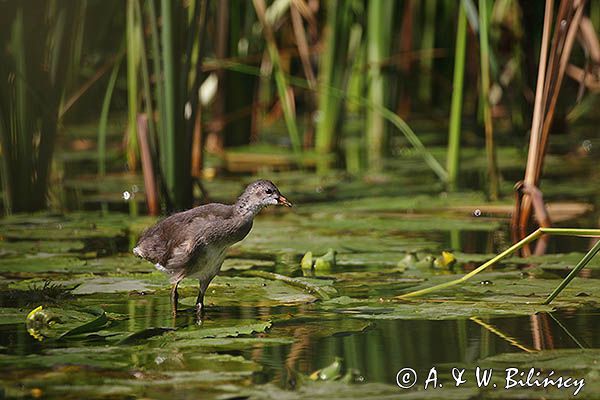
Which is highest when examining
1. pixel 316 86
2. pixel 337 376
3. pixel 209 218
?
pixel 316 86

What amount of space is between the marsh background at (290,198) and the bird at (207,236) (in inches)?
6.5

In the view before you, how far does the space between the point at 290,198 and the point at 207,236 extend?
3.15 m

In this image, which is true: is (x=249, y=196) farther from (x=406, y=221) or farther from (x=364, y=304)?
(x=406, y=221)

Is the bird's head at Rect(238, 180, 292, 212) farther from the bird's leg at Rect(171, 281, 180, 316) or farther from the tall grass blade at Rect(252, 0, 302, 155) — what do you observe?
the tall grass blade at Rect(252, 0, 302, 155)

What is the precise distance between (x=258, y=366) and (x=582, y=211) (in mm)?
3625

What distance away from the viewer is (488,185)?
800 centimetres

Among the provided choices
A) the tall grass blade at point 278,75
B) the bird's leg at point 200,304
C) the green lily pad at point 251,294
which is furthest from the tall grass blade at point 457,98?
the bird's leg at point 200,304

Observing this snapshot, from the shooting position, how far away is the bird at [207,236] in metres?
4.54

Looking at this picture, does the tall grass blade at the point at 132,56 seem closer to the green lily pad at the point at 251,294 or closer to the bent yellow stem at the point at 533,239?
the green lily pad at the point at 251,294

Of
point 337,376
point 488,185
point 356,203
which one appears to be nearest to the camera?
point 337,376

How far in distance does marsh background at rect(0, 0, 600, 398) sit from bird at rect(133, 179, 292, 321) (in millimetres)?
164

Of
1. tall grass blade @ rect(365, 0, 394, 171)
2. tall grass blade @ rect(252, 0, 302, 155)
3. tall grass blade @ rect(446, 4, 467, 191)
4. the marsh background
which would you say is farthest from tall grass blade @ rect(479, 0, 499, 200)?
tall grass blade @ rect(365, 0, 394, 171)

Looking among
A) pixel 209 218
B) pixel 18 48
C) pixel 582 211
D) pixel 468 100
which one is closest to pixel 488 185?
pixel 582 211

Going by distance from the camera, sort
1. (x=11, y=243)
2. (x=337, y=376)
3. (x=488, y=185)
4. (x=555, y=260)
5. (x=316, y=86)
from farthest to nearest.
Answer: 1. (x=316, y=86)
2. (x=488, y=185)
3. (x=11, y=243)
4. (x=555, y=260)
5. (x=337, y=376)
